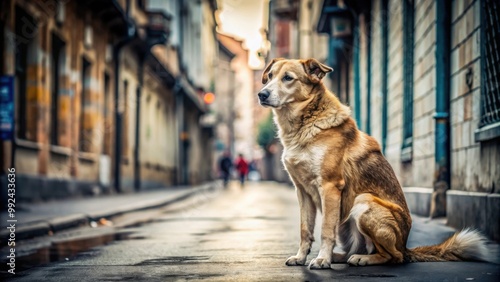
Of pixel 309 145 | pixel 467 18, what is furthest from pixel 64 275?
pixel 467 18

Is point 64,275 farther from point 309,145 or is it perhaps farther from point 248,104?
point 248,104

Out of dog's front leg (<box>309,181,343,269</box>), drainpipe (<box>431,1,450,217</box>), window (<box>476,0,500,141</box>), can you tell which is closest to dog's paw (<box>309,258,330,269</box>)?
dog's front leg (<box>309,181,343,269</box>)

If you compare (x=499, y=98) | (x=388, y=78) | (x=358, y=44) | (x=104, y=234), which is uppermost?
(x=358, y=44)

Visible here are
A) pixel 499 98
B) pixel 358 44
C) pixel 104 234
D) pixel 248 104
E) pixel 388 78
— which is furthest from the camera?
pixel 248 104

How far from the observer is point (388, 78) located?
52.5 feet

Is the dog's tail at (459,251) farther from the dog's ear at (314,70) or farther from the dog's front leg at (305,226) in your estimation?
the dog's ear at (314,70)

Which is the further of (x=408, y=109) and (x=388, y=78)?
(x=388, y=78)

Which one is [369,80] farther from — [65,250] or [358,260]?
[358,260]

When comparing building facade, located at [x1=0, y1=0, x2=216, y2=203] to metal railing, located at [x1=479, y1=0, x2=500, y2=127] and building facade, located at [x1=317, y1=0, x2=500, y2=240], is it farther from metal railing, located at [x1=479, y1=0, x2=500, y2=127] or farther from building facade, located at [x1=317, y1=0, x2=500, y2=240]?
metal railing, located at [x1=479, y1=0, x2=500, y2=127]

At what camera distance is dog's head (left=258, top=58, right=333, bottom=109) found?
5.66 metres

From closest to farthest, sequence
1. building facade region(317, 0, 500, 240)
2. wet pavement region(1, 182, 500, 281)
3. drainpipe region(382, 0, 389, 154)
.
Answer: wet pavement region(1, 182, 500, 281)
building facade region(317, 0, 500, 240)
drainpipe region(382, 0, 389, 154)

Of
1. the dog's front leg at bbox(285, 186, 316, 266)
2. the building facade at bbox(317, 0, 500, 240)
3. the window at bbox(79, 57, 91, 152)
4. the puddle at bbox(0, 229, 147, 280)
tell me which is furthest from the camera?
the window at bbox(79, 57, 91, 152)

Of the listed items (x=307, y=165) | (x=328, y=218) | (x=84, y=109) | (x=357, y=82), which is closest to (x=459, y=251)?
(x=328, y=218)

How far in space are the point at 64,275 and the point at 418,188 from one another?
7578 millimetres
